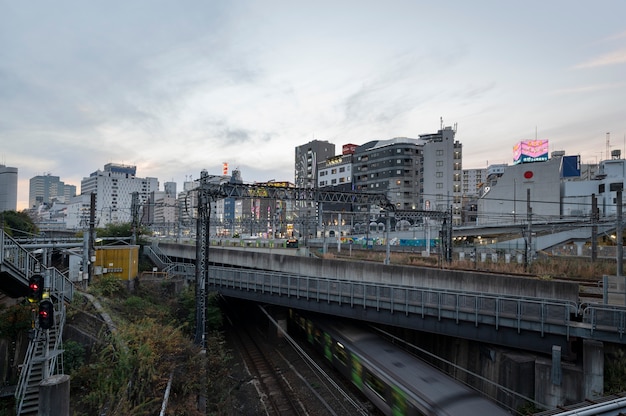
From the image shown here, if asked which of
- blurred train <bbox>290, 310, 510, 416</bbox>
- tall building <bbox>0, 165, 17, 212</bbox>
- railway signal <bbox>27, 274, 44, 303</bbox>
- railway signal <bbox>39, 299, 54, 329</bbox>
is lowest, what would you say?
blurred train <bbox>290, 310, 510, 416</bbox>

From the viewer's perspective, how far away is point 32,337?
434 inches

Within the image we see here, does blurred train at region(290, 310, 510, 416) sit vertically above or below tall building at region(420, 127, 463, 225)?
below

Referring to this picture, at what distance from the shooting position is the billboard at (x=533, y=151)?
64.1 m

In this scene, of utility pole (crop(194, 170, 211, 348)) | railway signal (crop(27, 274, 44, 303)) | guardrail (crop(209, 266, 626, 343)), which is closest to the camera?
railway signal (crop(27, 274, 44, 303))

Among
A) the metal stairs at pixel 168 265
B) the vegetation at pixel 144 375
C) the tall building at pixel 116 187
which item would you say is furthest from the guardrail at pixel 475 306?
the tall building at pixel 116 187

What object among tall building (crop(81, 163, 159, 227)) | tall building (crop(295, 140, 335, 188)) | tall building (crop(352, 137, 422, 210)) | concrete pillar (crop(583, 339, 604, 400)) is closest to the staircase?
concrete pillar (crop(583, 339, 604, 400))

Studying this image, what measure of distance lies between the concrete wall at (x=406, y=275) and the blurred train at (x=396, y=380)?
232 inches

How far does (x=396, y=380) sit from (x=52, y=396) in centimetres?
987

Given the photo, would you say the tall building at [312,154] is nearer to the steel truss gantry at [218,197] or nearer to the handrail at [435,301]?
the steel truss gantry at [218,197]

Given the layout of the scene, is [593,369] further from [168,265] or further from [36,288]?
[168,265]

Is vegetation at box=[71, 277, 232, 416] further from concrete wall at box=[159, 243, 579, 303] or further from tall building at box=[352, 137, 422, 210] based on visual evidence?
tall building at box=[352, 137, 422, 210]

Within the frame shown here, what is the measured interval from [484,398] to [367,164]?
78598 mm

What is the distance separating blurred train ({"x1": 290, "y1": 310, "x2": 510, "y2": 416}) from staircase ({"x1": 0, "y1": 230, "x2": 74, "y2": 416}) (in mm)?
10648

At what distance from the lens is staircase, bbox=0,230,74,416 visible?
1177 cm
